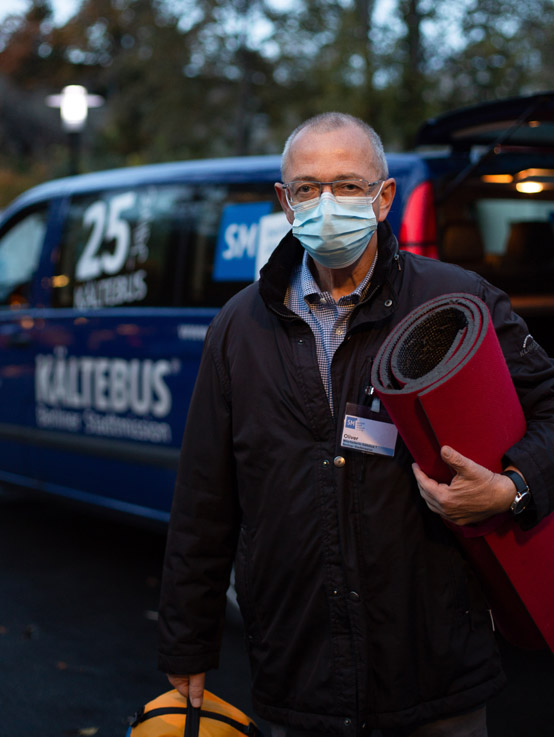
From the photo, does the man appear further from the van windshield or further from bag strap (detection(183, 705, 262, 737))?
the van windshield

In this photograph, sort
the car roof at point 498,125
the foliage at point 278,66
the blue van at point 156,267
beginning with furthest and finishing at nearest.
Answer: the foliage at point 278,66 → the blue van at point 156,267 → the car roof at point 498,125

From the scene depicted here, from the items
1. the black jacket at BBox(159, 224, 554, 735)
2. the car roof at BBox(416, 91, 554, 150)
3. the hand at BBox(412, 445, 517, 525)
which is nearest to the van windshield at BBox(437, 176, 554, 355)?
the car roof at BBox(416, 91, 554, 150)

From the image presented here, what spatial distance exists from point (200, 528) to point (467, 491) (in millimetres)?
652

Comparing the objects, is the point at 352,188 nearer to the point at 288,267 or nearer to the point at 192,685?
the point at 288,267

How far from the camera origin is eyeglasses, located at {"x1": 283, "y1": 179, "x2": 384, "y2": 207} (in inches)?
82.5

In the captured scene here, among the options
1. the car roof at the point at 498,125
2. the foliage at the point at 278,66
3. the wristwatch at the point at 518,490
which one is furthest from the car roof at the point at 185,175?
the foliage at the point at 278,66

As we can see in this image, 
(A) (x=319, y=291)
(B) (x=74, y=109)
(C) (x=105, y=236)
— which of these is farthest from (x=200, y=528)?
(B) (x=74, y=109)

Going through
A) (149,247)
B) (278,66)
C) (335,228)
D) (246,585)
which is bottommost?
(246,585)

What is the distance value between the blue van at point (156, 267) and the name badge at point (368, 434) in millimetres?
1812

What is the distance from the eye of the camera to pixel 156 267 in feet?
15.3

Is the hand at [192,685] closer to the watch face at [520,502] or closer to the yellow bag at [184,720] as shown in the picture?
the yellow bag at [184,720]

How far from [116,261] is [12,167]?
28661 millimetres

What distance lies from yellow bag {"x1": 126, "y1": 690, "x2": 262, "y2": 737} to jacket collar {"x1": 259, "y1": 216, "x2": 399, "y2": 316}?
0.96 meters

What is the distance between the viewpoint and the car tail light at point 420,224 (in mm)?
3648
